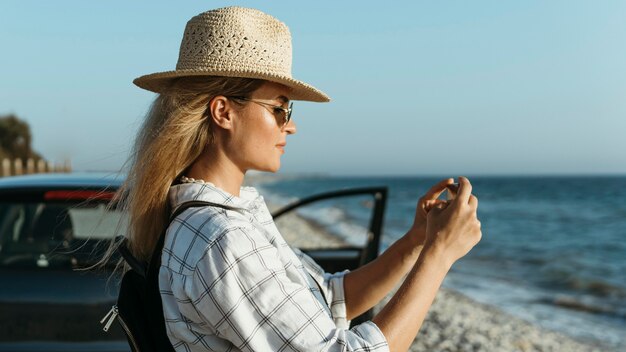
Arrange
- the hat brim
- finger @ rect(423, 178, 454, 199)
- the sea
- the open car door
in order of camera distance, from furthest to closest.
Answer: the sea, the open car door, finger @ rect(423, 178, 454, 199), the hat brim

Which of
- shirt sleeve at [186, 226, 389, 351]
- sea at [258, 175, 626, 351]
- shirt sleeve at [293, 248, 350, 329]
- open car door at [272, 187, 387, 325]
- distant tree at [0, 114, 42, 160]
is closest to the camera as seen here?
A: shirt sleeve at [186, 226, 389, 351]

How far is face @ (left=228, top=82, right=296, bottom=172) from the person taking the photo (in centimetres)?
195

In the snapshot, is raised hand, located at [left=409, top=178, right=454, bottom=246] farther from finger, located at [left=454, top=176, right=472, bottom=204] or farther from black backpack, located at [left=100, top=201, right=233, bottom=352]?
black backpack, located at [left=100, top=201, right=233, bottom=352]

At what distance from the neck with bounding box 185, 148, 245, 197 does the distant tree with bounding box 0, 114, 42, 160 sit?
43.2m

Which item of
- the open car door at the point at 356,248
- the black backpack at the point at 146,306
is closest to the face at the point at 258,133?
the black backpack at the point at 146,306

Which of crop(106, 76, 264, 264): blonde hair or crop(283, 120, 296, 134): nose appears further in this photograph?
crop(283, 120, 296, 134): nose

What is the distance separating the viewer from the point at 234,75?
1.90 meters

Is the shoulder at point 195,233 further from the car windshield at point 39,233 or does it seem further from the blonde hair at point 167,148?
the car windshield at point 39,233


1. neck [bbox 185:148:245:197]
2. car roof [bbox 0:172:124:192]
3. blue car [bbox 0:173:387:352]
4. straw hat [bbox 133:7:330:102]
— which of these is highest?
straw hat [bbox 133:7:330:102]

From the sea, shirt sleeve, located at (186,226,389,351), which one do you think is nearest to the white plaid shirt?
shirt sleeve, located at (186,226,389,351)

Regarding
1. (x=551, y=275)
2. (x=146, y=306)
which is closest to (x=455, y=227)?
(x=146, y=306)

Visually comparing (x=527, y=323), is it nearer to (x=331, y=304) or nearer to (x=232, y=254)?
(x=331, y=304)

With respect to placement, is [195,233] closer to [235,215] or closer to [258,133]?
[235,215]

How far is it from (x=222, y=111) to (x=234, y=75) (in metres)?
0.10
